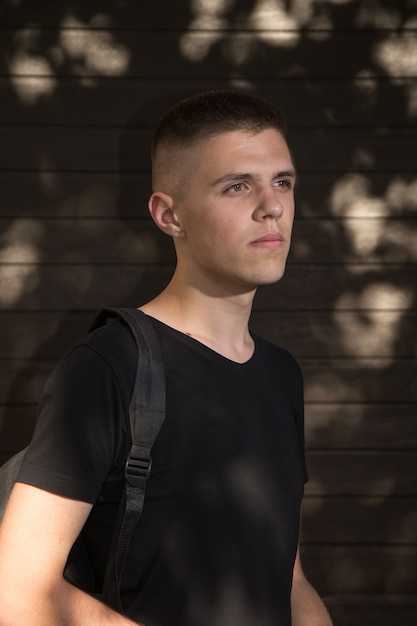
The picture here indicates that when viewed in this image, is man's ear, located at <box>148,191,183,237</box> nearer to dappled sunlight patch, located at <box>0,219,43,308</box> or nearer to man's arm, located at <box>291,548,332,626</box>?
man's arm, located at <box>291,548,332,626</box>

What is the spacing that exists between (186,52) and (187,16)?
17 centimetres

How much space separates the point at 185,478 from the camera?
1.79 meters

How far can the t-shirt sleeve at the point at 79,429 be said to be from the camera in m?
1.60

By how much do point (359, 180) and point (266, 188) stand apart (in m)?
2.07

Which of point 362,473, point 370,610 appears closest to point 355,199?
point 362,473

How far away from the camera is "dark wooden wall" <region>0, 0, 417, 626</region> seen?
3914mm

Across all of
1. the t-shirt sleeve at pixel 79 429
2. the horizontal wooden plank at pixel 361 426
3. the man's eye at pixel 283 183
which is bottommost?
the horizontal wooden plank at pixel 361 426

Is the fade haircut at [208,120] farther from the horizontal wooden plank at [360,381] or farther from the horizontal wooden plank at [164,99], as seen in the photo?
the horizontal wooden plank at [360,381]

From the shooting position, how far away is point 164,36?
13.0 feet

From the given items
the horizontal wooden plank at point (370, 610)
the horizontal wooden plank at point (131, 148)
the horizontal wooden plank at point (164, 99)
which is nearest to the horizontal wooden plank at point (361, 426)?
the horizontal wooden plank at point (370, 610)

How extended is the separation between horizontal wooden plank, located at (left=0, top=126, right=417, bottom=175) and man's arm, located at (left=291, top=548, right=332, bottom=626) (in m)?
2.26

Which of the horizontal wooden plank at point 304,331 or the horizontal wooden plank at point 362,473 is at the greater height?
the horizontal wooden plank at point 304,331

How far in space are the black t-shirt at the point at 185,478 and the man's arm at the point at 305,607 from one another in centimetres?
19

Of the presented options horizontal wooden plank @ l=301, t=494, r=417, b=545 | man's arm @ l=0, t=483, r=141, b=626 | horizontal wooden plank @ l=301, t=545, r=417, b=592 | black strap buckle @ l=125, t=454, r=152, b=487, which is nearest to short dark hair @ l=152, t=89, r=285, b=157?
black strap buckle @ l=125, t=454, r=152, b=487
